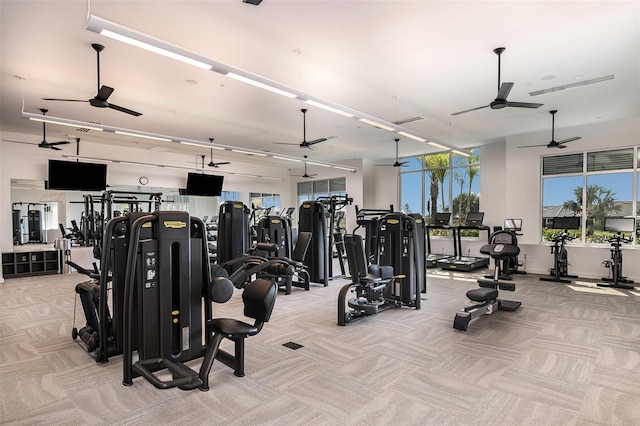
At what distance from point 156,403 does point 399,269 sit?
3787 mm

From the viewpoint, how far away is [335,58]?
478cm

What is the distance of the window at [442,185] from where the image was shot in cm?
1116

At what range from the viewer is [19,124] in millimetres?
8188

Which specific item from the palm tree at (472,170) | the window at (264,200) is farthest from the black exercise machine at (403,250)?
the window at (264,200)

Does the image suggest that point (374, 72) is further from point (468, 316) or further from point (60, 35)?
point (60, 35)

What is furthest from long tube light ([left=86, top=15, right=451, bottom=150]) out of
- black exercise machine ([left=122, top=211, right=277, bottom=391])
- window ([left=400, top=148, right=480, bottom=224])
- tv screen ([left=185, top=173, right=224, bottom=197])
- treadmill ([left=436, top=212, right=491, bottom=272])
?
tv screen ([left=185, top=173, right=224, bottom=197])

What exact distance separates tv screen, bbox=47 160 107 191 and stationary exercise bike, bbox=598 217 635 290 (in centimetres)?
1205

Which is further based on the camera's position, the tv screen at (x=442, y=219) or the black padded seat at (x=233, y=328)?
the tv screen at (x=442, y=219)

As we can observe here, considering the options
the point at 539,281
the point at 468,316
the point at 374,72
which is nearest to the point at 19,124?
the point at 374,72

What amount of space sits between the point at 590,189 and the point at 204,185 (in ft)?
35.4

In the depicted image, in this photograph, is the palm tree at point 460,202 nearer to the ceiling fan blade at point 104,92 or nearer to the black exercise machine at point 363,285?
the black exercise machine at point 363,285

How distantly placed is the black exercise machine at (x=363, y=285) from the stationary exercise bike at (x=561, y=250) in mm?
4611

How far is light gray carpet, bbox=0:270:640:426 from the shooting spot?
2619 millimetres

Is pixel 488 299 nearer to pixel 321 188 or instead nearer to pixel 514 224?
pixel 514 224
